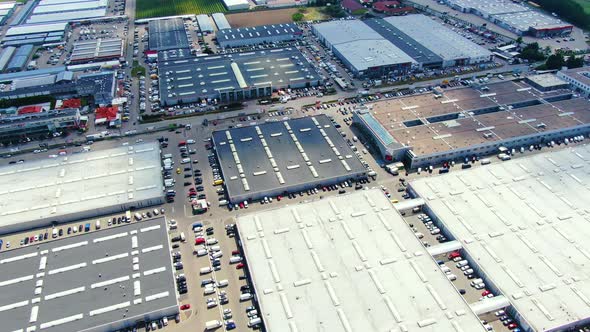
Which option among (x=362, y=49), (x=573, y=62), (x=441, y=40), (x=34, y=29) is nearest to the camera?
(x=573, y=62)

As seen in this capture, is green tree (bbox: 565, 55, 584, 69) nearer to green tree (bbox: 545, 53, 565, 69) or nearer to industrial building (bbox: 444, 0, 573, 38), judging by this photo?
green tree (bbox: 545, 53, 565, 69)

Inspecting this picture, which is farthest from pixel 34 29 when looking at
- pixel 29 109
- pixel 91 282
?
pixel 91 282

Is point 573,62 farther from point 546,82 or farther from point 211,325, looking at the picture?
point 211,325

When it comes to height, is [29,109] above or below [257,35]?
below

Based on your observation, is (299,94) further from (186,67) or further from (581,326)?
(581,326)

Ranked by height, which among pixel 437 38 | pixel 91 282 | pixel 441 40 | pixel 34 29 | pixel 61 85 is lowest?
pixel 91 282

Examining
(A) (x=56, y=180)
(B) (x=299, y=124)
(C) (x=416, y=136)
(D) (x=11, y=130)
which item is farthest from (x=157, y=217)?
(C) (x=416, y=136)

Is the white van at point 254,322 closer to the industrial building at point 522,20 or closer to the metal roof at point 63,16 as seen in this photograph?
the industrial building at point 522,20

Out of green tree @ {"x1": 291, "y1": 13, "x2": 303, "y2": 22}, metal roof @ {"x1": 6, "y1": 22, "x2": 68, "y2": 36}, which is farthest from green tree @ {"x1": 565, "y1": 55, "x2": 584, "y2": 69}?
metal roof @ {"x1": 6, "y1": 22, "x2": 68, "y2": 36}
